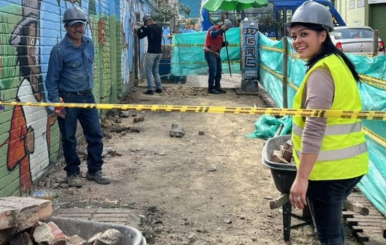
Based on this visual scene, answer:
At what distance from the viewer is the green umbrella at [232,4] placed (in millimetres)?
15798

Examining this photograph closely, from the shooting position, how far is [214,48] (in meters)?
13.4

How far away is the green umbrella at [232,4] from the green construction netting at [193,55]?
131 cm

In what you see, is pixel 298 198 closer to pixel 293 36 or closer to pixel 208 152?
pixel 293 36

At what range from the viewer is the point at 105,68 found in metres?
10.4

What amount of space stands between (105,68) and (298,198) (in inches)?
321

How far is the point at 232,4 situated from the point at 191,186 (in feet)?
37.4

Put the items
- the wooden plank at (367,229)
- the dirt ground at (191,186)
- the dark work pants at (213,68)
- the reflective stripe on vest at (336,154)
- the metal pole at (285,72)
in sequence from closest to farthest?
the reflective stripe on vest at (336,154) < the wooden plank at (367,229) < the dirt ground at (191,186) < the metal pole at (285,72) < the dark work pants at (213,68)

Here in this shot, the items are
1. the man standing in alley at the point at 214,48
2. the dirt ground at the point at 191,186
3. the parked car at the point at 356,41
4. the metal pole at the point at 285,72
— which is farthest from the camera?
the parked car at the point at 356,41

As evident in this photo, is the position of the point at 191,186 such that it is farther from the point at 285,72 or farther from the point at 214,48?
the point at 214,48

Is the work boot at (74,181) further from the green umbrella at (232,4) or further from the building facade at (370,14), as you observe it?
the building facade at (370,14)

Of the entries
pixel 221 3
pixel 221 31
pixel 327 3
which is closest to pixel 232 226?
pixel 221 31

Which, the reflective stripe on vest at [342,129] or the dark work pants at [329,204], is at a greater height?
the reflective stripe on vest at [342,129]

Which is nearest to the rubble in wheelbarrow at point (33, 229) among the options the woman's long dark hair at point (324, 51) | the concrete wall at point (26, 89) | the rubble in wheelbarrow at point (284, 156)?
the woman's long dark hair at point (324, 51)

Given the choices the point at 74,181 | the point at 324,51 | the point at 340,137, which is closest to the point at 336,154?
the point at 340,137
